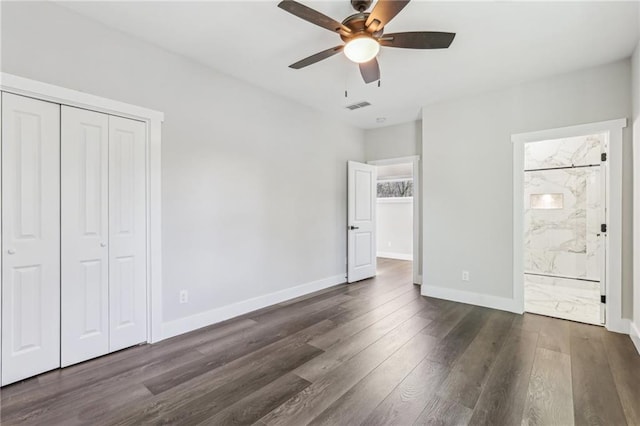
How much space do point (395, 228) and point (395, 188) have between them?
1.15 metres

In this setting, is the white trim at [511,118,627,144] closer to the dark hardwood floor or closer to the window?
the dark hardwood floor

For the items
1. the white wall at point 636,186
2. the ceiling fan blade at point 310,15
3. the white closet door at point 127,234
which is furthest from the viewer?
the white wall at point 636,186

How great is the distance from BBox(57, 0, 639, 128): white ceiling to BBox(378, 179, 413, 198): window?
436cm

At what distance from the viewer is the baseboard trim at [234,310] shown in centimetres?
299

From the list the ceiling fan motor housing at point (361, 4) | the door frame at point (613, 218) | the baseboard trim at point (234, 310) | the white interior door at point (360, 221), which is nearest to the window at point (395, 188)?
the white interior door at point (360, 221)

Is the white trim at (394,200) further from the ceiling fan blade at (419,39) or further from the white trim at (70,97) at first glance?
the white trim at (70,97)

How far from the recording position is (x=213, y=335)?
299 centimetres

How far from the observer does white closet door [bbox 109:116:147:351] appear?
262 cm

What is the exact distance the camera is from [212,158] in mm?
3285

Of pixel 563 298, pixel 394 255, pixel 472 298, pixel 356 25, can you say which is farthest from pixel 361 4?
pixel 394 255

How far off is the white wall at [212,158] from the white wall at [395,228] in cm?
365

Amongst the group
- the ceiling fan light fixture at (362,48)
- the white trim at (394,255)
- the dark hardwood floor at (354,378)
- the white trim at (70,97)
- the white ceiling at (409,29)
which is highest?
the white ceiling at (409,29)

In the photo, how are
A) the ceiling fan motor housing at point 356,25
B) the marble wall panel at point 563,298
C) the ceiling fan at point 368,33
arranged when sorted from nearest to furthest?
the ceiling fan at point 368,33 < the ceiling fan motor housing at point 356,25 < the marble wall panel at point 563,298

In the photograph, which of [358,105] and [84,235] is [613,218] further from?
[84,235]
